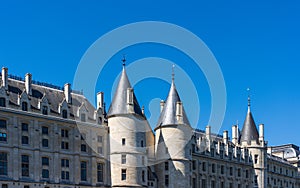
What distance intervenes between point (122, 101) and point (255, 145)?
121ft

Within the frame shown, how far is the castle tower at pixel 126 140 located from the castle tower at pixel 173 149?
16.8ft

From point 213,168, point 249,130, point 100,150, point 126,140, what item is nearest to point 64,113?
point 100,150

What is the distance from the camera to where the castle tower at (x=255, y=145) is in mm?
92938

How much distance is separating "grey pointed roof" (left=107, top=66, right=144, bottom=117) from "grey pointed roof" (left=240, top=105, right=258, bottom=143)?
109ft

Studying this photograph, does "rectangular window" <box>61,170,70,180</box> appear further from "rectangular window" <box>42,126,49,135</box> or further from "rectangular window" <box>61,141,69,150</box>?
"rectangular window" <box>42,126,49,135</box>

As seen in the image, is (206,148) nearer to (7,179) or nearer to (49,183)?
(49,183)

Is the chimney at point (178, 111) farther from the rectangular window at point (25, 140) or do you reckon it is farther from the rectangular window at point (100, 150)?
the rectangular window at point (25, 140)

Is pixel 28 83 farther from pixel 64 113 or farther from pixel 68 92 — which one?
pixel 68 92

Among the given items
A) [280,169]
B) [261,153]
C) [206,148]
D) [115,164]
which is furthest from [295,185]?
[115,164]

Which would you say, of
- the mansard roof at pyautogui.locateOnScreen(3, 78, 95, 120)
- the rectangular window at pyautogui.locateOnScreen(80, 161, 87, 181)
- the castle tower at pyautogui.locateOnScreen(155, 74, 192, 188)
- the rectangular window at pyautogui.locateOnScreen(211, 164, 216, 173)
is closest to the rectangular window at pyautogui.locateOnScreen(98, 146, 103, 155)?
the rectangular window at pyautogui.locateOnScreen(80, 161, 87, 181)

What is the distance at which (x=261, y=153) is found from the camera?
93.5 meters

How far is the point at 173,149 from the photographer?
2771 inches

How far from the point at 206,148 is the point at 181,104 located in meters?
15.7

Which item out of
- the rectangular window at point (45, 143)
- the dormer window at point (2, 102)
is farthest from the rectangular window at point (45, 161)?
the dormer window at point (2, 102)
